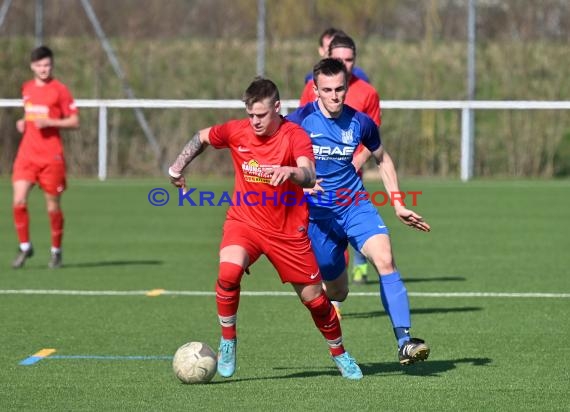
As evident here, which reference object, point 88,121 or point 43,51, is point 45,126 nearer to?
point 43,51

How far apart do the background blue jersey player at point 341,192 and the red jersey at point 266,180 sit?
67 cm

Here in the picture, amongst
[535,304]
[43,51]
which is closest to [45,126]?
[43,51]

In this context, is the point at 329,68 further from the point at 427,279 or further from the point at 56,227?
the point at 56,227

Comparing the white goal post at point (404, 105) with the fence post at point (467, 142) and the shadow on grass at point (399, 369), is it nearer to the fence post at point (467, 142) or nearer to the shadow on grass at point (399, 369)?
the fence post at point (467, 142)

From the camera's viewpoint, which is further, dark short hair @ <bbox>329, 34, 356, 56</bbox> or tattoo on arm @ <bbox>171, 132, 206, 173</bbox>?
dark short hair @ <bbox>329, 34, 356, 56</bbox>

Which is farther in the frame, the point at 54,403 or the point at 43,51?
the point at 43,51

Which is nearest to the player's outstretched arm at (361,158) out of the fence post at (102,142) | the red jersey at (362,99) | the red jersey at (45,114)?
the red jersey at (362,99)

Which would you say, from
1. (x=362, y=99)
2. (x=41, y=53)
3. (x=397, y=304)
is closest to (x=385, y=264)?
(x=397, y=304)

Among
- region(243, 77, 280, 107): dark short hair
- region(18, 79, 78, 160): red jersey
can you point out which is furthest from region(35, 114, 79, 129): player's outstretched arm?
region(243, 77, 280, 107): dark short hair

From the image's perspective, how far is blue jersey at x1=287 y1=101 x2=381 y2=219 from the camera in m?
8.28

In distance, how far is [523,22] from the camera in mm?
25719

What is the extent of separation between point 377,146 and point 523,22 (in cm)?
1809

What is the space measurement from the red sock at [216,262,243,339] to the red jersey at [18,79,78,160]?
6371mm

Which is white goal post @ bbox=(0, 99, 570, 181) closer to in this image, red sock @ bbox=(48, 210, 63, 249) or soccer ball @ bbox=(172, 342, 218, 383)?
red sock @ bbox=(48, 210, 63, 249)
